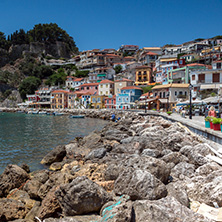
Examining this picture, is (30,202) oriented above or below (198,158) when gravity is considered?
below

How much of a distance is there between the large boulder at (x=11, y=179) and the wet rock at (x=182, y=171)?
→ 619 centimetres

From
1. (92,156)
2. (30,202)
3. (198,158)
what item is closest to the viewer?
(30,202)

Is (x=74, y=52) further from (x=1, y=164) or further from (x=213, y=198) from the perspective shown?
(x=213, y=198)

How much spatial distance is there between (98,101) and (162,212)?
61.8m

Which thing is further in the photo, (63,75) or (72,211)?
(63,75)

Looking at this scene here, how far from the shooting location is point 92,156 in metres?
11.1

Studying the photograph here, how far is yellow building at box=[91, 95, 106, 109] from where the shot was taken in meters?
65.2

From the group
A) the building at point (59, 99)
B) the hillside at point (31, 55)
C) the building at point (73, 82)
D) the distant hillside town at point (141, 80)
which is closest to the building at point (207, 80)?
the distant hillside town at point (141, 80)

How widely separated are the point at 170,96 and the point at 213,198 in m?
38.8

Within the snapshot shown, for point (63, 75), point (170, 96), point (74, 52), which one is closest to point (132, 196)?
point (170, 96)

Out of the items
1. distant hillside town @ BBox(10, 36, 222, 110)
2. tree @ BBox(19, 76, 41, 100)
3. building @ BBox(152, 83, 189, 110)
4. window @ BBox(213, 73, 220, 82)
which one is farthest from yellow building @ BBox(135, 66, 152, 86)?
tree @ BBox(19, 76, 41, 100)

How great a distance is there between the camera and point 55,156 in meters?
12.8

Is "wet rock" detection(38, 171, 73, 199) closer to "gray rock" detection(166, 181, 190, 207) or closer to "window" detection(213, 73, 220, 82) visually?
"gray rock" detection(166, 181, 190, 207)

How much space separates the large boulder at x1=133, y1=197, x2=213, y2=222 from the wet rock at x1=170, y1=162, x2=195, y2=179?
2611 millimetres
